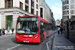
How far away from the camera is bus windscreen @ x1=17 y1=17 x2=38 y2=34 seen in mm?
9465

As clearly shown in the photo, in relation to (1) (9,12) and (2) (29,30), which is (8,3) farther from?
(2) (29,30)

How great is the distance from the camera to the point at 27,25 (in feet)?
31.8

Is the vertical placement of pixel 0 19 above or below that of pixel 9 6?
below

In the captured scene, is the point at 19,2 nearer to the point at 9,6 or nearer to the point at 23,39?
the point at 9,6

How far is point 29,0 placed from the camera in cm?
3922

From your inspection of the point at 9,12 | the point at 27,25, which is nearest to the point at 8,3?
the point at 9,12

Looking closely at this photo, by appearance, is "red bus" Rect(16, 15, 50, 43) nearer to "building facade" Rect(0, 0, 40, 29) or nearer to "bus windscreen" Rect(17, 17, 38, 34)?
"bus windscreen" Rect(17, 17, 38, 34)

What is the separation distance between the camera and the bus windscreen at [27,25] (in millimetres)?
9465

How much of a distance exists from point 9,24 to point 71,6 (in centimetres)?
4400

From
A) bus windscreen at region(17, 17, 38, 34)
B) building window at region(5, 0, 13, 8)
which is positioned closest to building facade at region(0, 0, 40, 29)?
building window at region(5, 0, 13, 8)

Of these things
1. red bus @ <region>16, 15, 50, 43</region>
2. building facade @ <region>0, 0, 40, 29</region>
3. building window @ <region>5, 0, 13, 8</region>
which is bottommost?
red bus @ <region>16, 15, 50, 43</region>

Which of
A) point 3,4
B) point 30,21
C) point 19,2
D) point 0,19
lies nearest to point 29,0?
point 19,2

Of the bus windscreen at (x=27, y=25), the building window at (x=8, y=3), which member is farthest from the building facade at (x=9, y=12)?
the bus windscreen at (x=27, y=25)

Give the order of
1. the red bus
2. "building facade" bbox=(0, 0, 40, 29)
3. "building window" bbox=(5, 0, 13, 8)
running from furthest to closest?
"building window" bbox=(5, 0, 13, 8) → "building facade" bbox=(0, 0, 40, 29) → the red bus
